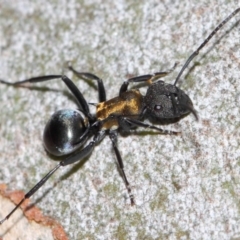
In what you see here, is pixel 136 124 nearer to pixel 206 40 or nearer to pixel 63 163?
pixel 63 163

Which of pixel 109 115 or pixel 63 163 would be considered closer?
pixel 63 163

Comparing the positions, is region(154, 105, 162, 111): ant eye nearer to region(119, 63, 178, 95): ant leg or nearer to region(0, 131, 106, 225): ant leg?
region(119, 63, 178, 95): ant leg

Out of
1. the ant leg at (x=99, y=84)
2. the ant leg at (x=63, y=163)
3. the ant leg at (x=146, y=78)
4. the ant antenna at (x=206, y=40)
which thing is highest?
the ant antenna at (x=206, y=40)

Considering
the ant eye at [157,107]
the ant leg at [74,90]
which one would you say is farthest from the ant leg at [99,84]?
the ant eye at [157,107]

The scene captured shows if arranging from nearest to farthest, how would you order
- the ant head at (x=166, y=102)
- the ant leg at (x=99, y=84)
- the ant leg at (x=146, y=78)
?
the ant head at (x=166, y=102) → the ant leg at (x=146, y=78) → the ant leg at (x=99, y=84)

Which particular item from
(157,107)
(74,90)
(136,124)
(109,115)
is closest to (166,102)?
(157,107)

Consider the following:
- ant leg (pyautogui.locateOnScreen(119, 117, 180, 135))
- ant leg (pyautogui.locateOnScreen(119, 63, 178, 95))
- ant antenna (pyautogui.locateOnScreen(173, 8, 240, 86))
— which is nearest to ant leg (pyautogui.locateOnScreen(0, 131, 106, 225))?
ant leg (pyautogui.locateOnScreen(119, 117, 180, 135))

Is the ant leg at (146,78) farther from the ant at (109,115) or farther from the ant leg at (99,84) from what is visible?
the ant leg at (99,84)
